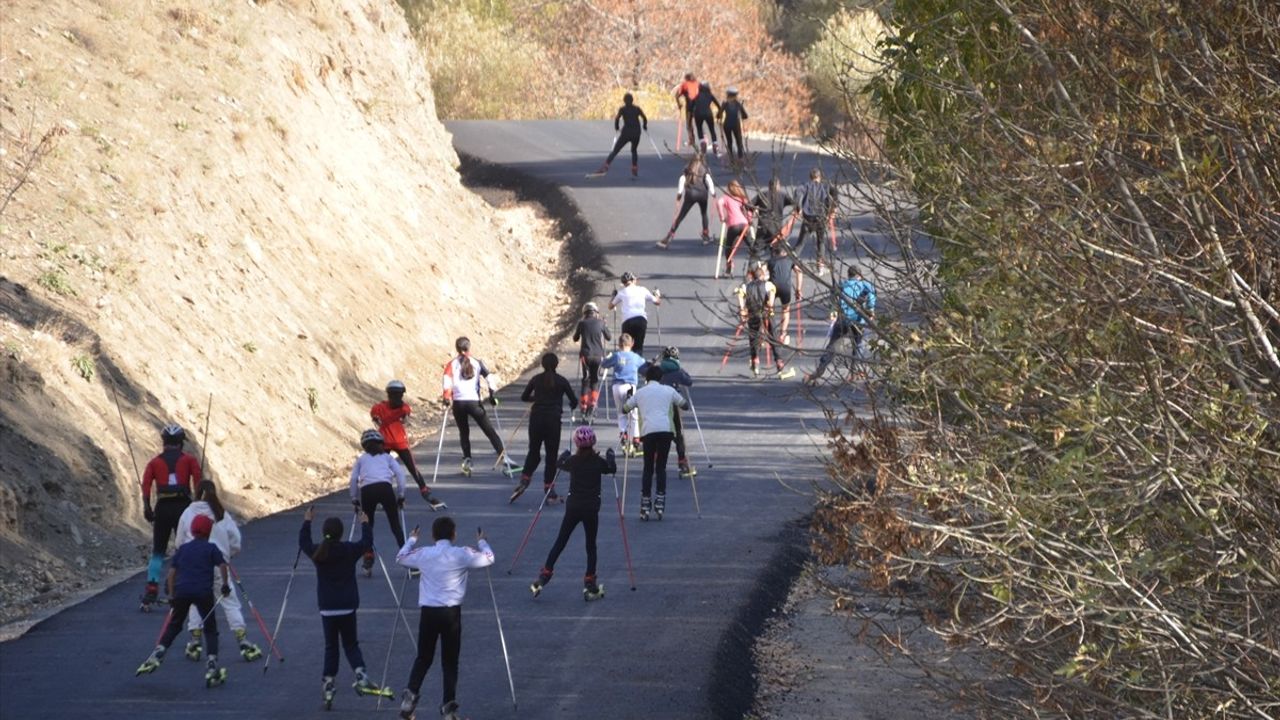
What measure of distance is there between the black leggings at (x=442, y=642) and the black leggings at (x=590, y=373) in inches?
425

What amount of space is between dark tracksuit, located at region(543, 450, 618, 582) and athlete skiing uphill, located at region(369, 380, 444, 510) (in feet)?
10.4

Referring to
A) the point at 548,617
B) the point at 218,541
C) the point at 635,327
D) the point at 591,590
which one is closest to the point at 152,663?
the point at 218,541

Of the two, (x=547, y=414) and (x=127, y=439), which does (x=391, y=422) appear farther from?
(x=127, y=439)

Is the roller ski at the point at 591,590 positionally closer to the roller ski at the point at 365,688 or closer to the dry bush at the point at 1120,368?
the roller ski at the point at 365,688

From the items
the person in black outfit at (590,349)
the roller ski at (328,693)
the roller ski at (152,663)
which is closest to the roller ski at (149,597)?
the roller ski at (152,663)

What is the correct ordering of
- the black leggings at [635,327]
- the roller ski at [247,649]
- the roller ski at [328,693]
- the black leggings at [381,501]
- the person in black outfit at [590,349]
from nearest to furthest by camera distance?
the roller ski at [328,693]
the roller ski at [247,649]
the black leggings at [381,501]
the person in black outfit at [590,349]
the black leggings at [635,327]

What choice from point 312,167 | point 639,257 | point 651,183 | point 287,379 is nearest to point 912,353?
point 287,379

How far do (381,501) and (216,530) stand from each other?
2.76 meters

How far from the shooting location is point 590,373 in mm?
23578

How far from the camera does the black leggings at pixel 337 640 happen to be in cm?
1269

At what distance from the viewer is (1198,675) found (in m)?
8.41

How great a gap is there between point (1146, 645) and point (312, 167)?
78.2 feet

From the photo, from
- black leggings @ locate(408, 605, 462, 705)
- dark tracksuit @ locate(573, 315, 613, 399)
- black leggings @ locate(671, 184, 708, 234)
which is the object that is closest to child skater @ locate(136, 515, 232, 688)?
black leggings @ locate(408, 605, 462, 705)

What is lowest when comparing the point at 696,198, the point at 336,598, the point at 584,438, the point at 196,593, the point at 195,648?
the point at 195,648
